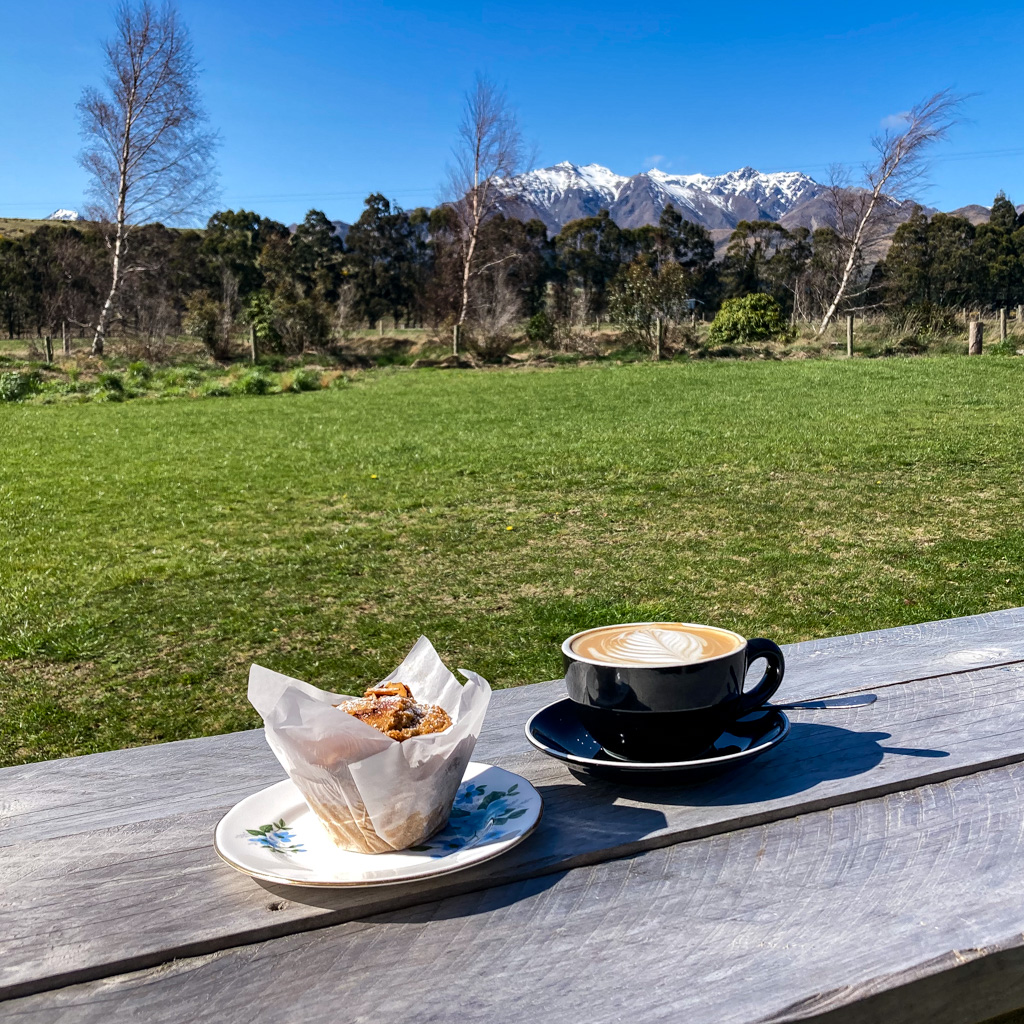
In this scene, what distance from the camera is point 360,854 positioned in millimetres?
892

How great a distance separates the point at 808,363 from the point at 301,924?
2005 cm

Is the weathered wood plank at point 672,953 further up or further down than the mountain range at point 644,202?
further down

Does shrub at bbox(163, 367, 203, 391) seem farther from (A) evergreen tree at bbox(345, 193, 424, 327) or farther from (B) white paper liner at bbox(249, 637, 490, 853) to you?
(A) evergreen tree at bbox(345, 193, 424, 327)

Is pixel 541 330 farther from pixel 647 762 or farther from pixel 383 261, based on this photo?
pixel 647 762

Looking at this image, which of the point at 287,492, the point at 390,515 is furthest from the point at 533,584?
the point at 287,492

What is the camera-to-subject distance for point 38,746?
3.36 meters

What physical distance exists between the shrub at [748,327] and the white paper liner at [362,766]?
25687 mm

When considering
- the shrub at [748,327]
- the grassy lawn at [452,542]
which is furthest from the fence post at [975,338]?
the grassy lawn at [452,542]

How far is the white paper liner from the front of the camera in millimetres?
846

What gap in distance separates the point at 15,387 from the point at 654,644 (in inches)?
789

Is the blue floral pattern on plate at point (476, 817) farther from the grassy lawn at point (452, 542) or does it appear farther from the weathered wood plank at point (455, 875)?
the grassy lawn at point (452, 542)

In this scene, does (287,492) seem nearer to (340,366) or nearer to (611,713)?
(611,713)

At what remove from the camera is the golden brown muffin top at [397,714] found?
92 centimetres

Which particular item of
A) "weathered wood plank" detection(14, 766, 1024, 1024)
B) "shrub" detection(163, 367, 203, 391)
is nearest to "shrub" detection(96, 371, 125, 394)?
"shrub" detection(163, 367, 203, 391)
